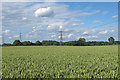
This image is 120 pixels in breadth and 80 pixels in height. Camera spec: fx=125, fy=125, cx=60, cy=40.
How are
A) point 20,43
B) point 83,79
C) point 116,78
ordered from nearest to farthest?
1. point 83,79
2. point 116,78
3. point 20,43

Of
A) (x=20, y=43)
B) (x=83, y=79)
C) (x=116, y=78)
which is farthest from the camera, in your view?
(x=20, y=43)

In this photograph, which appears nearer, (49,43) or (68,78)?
(68,78)

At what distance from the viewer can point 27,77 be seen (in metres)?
7.35

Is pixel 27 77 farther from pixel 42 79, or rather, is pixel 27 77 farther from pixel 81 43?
pixel 81 43

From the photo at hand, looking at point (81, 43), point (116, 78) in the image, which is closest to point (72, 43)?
point (81, 43)

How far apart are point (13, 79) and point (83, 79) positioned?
4.00 metres

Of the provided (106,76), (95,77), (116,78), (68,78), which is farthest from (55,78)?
(116,78)

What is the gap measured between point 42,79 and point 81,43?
83677mm

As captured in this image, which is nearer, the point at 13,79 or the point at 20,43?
the point at 13,79

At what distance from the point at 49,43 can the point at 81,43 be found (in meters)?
22.7

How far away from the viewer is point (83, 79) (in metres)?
6.96

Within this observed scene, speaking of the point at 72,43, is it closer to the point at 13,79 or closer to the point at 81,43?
the point at 81,43

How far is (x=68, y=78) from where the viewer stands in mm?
7039

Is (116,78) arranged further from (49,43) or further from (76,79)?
(49,43)
